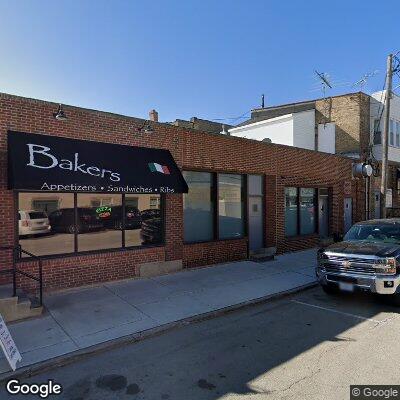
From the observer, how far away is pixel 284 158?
44.2 ft

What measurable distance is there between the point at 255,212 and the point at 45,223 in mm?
7155

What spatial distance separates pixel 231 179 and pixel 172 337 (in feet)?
22.5

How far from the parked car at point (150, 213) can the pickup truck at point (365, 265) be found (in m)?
4.36

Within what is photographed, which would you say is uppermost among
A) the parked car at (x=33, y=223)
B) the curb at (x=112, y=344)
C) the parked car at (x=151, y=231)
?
the parked car at (x=33, y=223)

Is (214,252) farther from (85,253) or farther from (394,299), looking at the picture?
(394,299)

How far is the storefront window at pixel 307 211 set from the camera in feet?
48.1

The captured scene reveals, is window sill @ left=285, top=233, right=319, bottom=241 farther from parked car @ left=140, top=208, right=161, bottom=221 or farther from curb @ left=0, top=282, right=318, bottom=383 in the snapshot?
curb @ left=0, top=282, right=318, bottom=383

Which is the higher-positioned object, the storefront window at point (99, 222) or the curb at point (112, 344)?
the storefront window at point (99, 222)

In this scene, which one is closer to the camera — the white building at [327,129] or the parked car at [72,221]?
the parked car at [72,221]

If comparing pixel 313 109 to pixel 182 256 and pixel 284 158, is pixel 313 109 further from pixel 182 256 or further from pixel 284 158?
pixel 182 256

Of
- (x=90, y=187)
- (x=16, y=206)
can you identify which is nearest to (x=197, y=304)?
(x=90, y=187)

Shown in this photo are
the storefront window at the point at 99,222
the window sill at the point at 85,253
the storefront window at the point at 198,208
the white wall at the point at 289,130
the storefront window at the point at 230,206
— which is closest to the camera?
the window sill at the point at 85,253

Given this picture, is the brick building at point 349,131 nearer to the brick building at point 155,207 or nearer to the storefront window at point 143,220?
the brick building at point 155,207

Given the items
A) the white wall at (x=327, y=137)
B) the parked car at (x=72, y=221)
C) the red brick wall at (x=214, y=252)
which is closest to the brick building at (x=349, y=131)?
the white wall at (x=327, y=137)
